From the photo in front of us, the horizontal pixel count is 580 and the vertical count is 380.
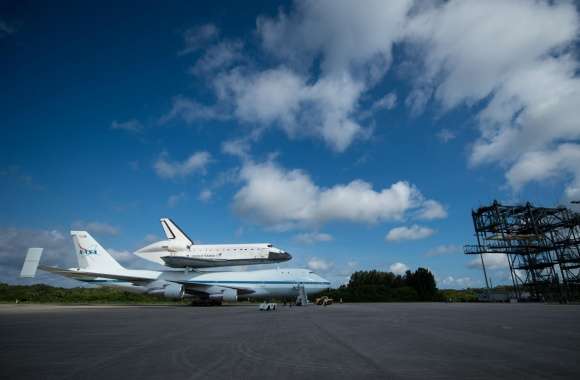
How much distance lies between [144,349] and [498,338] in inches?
355

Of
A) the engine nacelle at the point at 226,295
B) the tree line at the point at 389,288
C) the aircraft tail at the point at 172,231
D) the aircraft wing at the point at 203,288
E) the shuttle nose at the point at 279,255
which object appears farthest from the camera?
the tree line at the point at 389,288

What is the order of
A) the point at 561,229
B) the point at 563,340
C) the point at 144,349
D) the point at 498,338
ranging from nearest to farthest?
1. the point at 144,349
2. the point at 563,340
3. the point at 498,338
4. the point at 561,229

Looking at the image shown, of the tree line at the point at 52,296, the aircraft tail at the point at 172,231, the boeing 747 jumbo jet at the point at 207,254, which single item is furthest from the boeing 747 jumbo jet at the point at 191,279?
the tree line at the point at 52,296

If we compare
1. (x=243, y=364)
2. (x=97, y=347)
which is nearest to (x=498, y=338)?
(x=243, y=364)

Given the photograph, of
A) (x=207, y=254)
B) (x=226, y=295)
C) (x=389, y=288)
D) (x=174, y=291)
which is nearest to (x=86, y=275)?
(x=174, y=291)

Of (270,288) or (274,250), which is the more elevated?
(274,250)

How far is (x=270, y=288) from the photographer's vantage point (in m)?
36.8

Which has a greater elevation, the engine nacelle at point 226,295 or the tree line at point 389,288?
the tree line at point 389,288

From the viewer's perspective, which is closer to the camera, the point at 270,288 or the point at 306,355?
the point at 306,355

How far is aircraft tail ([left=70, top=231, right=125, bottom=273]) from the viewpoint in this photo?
3859 cm

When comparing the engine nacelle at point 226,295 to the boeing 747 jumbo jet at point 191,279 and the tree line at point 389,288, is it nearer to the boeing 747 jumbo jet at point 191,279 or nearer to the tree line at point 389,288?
the boeing 747 jumbo jet at point 191,279

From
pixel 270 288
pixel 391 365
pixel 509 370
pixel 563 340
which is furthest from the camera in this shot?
pixel 270 288

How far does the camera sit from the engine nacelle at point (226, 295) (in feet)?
116

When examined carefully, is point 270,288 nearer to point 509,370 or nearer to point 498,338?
point 498,338
